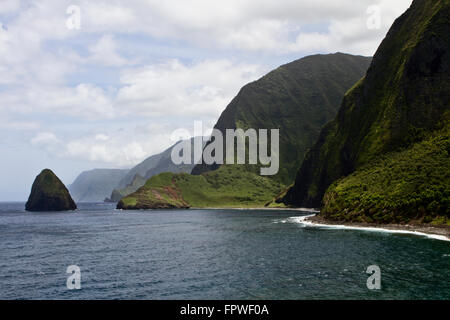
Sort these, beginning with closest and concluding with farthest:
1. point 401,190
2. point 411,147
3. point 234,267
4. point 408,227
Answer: point 234,267 → point 408,227 → point 401,190 → point 411,147

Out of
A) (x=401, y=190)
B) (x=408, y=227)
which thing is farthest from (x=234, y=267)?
(x=401, y=190)

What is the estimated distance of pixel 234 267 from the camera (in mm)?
69875

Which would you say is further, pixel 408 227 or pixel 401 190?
pixel 401 190

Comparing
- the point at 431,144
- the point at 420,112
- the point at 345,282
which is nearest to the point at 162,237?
the point at 345,282

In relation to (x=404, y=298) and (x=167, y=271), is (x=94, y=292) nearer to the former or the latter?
(x=167, y=271)

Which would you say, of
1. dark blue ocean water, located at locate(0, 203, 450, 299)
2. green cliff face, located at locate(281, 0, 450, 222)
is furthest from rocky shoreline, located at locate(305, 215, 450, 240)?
dark blue ocean water, located at locate(0, 203, 450, 299)

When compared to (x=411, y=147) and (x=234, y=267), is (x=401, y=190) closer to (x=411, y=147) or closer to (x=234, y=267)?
(x=411, y=147)

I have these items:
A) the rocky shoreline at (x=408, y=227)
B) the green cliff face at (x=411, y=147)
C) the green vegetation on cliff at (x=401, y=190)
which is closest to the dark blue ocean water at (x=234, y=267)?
the rocky shoreline at (x=408, y=227)

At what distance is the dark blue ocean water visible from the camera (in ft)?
171

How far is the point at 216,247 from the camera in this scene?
97.8 meters

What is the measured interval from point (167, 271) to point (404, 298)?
40038 millimetres

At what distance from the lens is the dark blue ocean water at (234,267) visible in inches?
2047

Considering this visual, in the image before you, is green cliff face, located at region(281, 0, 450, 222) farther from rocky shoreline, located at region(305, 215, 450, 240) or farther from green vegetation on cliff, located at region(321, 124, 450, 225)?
rocky shoreline, located at region(305, 215, 450, 240)

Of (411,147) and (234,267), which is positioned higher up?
(411,147)
